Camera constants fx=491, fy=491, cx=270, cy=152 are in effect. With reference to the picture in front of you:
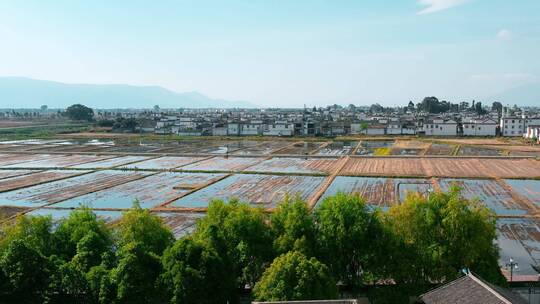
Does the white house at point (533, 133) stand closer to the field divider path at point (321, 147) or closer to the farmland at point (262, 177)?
the farmland at point (262, 177)

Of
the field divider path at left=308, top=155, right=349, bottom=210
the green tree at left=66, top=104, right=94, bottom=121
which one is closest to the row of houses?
the field divider path at left=308, top=155, right=349, bottom=210

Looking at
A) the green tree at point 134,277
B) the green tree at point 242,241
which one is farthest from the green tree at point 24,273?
the green tree at point 242,241

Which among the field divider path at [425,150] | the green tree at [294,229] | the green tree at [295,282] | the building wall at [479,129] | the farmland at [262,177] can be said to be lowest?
the farmland at [262,177]

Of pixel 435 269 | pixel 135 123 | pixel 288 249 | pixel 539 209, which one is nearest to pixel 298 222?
pixel 288 249

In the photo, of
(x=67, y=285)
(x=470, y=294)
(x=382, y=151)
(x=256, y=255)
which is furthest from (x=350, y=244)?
(x=382, y=151)

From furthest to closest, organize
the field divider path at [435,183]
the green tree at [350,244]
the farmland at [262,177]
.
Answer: the field divider path at [435,183] → the farmland at [262,177] → the green tree at [350,244]

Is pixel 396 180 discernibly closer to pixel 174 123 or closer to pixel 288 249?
pixel 288 249

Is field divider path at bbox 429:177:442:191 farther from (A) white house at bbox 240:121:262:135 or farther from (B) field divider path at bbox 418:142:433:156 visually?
(A) white house at bbox 240:121:262:135

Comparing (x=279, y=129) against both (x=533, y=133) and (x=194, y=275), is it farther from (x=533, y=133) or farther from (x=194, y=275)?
(x=194, y=275)
